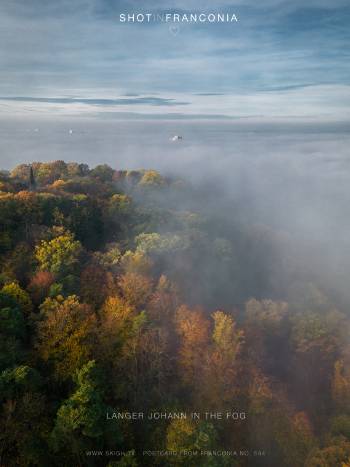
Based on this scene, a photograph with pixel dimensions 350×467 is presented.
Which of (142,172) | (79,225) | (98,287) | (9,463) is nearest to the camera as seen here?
(9,463)

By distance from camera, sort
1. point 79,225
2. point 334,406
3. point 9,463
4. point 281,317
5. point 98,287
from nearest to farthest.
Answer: point 9,463, point 334,406, point 98,287, point 281,317, point 79,225

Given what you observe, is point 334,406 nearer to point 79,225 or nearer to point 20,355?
point 20,355

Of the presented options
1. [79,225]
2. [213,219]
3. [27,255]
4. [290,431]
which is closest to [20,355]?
[27,255]

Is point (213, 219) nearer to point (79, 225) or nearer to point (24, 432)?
point (79, 225)

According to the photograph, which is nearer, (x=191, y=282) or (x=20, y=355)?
(x=20, y=355)

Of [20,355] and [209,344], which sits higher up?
[20,355]

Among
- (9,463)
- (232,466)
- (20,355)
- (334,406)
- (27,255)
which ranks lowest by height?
(334,406)

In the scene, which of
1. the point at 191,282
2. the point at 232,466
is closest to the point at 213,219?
the point at 191,282
